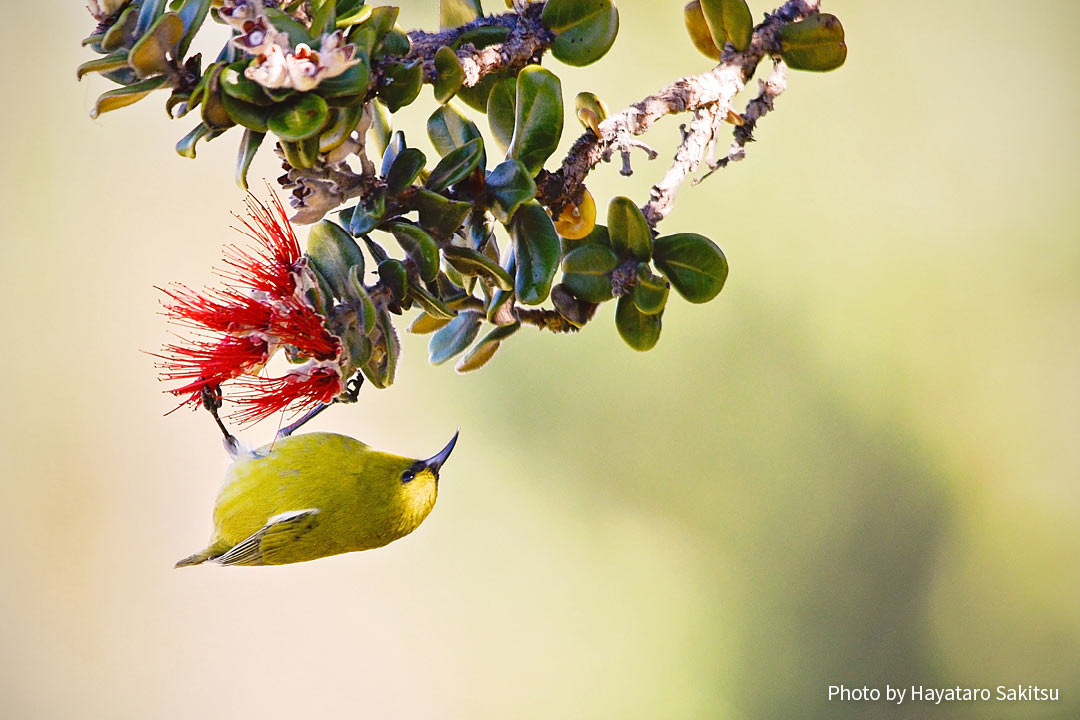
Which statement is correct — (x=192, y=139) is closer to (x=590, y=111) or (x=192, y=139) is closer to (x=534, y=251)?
(x=534, y=251)

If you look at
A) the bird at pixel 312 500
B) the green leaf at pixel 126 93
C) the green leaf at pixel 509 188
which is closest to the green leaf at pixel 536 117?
the green leaf at pixel 509 188

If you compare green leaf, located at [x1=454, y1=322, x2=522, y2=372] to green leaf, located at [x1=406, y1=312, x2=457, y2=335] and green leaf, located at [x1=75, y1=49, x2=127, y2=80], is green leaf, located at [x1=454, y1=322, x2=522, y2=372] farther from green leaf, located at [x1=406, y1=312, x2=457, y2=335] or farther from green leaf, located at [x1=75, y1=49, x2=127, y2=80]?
green leaf, located at [x1=75, y1=49, x2=127, y2=80]

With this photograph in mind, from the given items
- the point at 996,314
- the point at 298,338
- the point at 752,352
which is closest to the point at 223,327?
the point at 298,338

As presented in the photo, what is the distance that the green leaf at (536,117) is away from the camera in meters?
0.61

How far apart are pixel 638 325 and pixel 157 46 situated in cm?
40

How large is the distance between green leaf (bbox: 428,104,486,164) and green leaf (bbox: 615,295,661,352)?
20 cm

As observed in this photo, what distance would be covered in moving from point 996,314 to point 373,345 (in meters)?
1.97

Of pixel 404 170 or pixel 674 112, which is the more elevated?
A: pixel 674 112

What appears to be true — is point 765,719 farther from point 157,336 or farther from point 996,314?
point 157,336

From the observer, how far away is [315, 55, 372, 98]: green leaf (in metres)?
0.50

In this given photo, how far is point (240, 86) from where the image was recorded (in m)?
0.47

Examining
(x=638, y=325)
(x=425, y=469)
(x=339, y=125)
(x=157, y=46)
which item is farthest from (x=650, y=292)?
(x=425, y=469)

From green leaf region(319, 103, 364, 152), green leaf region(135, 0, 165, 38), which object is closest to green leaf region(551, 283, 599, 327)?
green leaf region(319, 103, 364, 152)

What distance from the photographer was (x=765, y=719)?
2.25 metres
